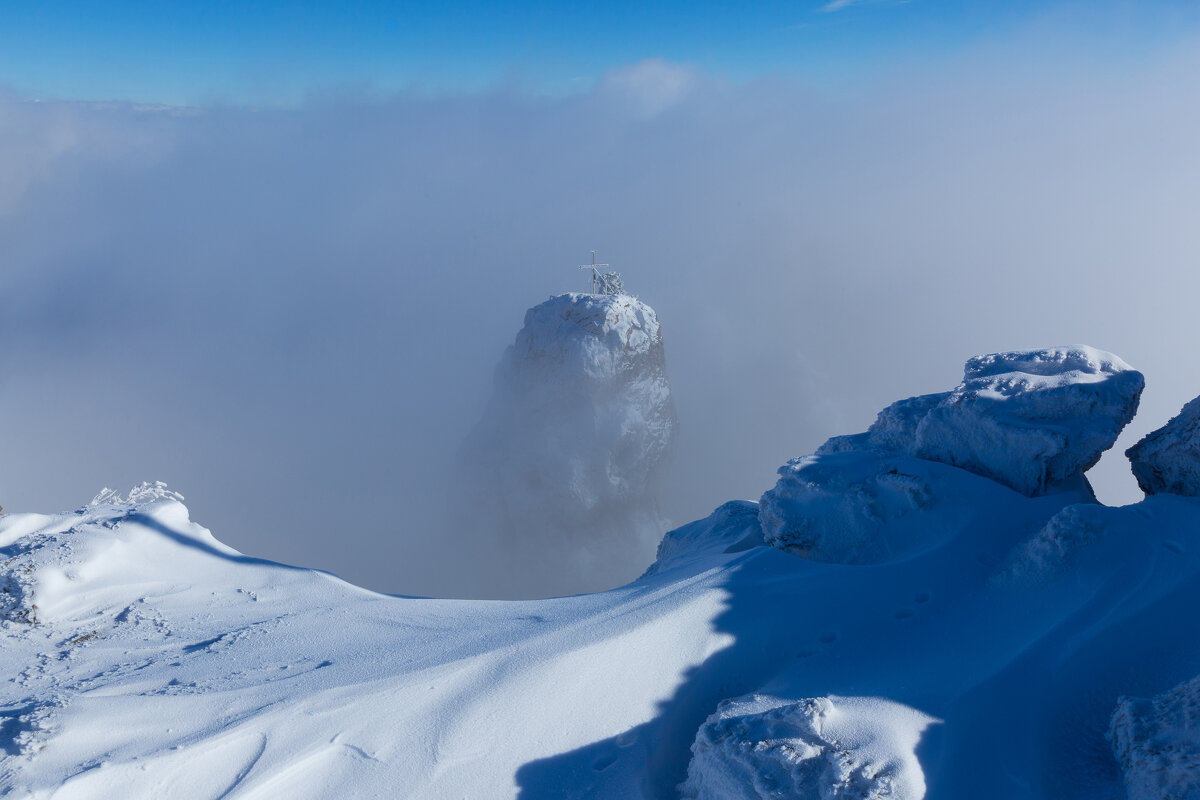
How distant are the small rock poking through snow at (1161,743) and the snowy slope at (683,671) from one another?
12 millimetres

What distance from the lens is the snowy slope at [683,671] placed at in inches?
103

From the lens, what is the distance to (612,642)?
3.42 meters

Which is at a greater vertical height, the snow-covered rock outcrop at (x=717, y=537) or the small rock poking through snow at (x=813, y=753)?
the snow-covered rock outcrop at (x=717, y=537)

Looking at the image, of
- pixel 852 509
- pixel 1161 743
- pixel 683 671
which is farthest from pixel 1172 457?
pixel 683 671

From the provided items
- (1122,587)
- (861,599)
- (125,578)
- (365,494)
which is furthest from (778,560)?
(365,494)

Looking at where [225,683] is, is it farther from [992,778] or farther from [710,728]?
[992,778]

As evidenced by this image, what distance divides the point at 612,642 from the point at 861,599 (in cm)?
128

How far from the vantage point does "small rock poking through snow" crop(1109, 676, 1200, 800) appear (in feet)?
7.73

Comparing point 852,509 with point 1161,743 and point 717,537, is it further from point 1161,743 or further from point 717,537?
point 1161,743

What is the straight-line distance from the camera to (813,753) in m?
2.53

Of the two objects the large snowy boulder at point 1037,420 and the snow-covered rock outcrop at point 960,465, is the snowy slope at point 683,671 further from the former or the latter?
the large snowy boulder at point 1037,420

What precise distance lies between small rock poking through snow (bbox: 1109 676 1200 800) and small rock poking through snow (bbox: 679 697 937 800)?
0.61 meters

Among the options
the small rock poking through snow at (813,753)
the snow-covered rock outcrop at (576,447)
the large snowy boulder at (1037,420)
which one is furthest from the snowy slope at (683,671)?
the snow-covered rock outcrop at (576,447)

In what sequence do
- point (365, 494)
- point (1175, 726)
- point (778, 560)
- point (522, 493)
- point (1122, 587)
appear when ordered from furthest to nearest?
point (365, 494), point (522, 493), point (778, 560), point (1122, 587), point (1175, 726)
